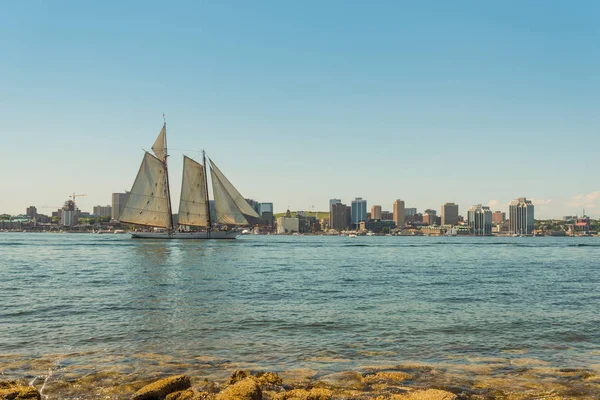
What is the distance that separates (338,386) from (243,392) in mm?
3065

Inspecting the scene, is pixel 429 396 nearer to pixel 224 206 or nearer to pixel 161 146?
pixel 224 206

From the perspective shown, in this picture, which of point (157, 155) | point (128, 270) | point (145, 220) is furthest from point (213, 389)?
point (157, 155)

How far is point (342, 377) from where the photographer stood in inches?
583

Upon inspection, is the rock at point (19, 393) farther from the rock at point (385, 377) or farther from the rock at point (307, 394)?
the rock at point (385, 377)

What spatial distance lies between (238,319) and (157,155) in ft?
405

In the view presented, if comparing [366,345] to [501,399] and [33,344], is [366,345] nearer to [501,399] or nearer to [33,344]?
[501,399]

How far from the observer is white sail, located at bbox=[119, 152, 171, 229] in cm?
12388

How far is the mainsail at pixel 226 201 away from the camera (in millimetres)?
136375

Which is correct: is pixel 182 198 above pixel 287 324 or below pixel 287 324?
above

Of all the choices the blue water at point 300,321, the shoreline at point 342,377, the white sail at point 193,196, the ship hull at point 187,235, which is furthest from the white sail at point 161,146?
the shoreline at point 342,377

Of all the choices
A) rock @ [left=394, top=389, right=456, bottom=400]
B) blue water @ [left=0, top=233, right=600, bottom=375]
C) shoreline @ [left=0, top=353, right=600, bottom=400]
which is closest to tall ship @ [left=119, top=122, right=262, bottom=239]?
blue water @ [left=0, top=233, right=600, bottom=375]

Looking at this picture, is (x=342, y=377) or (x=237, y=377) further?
(x=342, y=377)

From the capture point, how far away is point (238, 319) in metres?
23.9

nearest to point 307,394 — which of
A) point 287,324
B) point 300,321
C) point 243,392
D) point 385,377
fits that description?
point 243,392
